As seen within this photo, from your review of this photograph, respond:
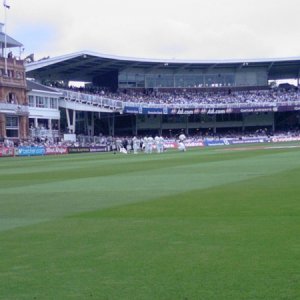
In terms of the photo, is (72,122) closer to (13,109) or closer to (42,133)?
(42,133)

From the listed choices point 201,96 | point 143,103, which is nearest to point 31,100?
point 143,103

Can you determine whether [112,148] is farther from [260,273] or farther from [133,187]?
[260,273]

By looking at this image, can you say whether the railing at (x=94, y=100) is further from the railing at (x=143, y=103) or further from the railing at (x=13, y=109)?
the railing at (x=13, y=109)

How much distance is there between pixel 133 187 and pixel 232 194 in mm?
4557

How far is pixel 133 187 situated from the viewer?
20203 millimetres

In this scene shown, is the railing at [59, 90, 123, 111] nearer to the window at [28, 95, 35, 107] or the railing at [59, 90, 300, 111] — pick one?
the railing at [59, 90, 300, 111]

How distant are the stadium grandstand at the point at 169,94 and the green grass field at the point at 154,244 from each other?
72420 millimetres

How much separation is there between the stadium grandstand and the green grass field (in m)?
72.4

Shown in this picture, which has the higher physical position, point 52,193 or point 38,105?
point 38,105

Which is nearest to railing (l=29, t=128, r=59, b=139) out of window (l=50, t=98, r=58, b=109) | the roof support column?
the roof support column

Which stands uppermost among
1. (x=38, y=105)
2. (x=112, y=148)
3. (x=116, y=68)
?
(x=116, y=68)

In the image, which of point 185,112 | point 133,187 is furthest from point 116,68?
point 133,187

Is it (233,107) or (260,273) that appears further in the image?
(233,107)

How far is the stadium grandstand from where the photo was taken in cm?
9181
